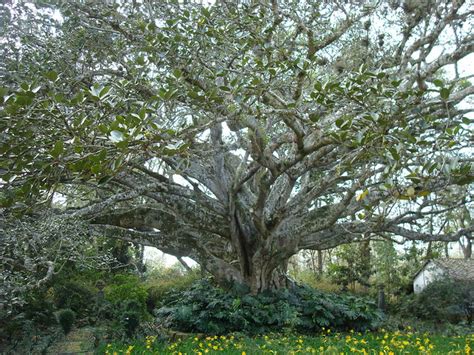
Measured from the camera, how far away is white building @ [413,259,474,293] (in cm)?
1402

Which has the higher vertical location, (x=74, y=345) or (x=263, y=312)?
(x=263, y=312)

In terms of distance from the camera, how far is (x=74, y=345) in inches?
284

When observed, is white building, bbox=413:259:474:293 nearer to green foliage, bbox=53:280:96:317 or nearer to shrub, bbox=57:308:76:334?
green foliage, bbox=53:280:96:317

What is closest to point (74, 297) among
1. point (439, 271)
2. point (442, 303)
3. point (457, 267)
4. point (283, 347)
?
Answer: point (283, 347)

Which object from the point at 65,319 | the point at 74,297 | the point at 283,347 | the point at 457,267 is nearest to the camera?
the point at 283,347

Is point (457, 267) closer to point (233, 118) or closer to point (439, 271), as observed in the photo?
point (439, 271)

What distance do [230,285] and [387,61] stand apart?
5.06 m

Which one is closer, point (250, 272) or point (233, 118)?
point (233, 118)

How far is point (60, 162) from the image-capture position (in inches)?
77.5

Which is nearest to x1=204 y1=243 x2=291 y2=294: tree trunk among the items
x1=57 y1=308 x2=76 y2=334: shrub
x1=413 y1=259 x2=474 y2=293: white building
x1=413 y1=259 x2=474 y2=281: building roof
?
x1=57 y1=308 x2=76 y2=334: shrub

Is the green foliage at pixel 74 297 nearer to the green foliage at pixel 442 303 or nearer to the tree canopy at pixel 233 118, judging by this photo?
the tree canopy at pixel 233 118

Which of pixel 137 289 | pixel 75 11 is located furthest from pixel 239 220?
pixel 75 11

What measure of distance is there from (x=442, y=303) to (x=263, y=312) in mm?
6138

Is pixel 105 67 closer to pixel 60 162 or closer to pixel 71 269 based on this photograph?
pixel 60 162
